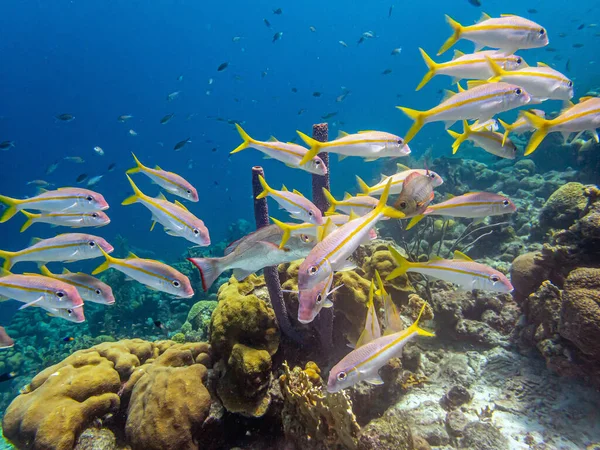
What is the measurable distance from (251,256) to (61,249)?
2406 mm

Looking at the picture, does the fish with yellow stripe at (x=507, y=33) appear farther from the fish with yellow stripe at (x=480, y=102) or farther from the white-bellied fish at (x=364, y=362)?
the white-bellied fish at (x=364, y=362)

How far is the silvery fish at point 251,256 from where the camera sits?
265 centimetres

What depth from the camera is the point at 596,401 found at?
369 centimetres

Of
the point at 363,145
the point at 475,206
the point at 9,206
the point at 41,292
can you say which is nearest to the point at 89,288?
the point at 41,292

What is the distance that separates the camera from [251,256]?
2746mm

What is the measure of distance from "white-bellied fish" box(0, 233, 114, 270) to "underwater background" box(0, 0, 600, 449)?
1803mm

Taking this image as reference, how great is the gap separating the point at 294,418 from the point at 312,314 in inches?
72.5

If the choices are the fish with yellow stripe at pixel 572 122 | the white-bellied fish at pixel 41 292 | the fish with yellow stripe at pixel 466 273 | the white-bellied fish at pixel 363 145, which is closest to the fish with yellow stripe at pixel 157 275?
the white-bellied fish at pixel 41 292

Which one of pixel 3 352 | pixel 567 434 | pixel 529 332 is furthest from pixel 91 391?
pixel 3 352

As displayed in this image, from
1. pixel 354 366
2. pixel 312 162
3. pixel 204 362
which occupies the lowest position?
pixel 204 362

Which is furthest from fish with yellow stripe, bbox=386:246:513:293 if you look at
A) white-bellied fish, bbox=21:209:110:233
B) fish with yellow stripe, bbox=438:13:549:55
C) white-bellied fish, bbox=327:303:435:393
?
white-bellied fish, bbox=21:209:110:233

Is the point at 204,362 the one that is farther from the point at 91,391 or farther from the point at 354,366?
the point at 354,366

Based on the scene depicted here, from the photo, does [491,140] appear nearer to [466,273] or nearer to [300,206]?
[466,273]

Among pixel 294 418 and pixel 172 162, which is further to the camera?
pixel 172 162
